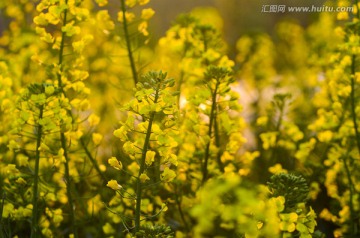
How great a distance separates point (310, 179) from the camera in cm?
425

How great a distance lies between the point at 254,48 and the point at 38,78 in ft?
8.31

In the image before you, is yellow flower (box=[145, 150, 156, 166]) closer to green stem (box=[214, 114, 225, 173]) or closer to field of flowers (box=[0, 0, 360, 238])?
field of flowers (box=[0, 0, 360, 238])

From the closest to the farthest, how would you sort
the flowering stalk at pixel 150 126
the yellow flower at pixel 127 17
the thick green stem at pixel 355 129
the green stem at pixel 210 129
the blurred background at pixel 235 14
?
the flowering stalk at pixel 150 126 < the green stem at pixel 210 129 < the thick green stem at pixel 355 129 < the yellow flower at pixel 127 17 < the blurred background at pixel 235 14

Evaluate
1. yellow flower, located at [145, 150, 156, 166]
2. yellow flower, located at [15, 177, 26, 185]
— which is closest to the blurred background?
yellow flower, located at [15, 177, 26, 185]

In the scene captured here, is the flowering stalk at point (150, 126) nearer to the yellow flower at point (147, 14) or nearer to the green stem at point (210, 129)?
the green stem at point (210, 129)

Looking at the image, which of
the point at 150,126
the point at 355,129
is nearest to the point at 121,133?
the point at 150,126

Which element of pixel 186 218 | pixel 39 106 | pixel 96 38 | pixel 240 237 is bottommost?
pixel 186 218

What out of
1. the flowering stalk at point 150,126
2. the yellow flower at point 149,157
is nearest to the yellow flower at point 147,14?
the flowering stalk at point 150,126

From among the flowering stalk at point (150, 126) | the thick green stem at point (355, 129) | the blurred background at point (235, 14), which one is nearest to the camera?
the flowering stalk at point (150, 126)

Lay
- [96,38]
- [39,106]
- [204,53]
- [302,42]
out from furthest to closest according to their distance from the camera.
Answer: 1. [302,42]
2. [96,38]
3. [204,53]
4. [39,106]

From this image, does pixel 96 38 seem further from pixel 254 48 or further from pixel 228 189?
pixel 228 189

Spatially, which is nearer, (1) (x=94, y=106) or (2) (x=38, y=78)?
(2) (x=38, y=78)

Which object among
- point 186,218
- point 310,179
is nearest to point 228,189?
point 186,218

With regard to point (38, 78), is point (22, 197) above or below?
below
